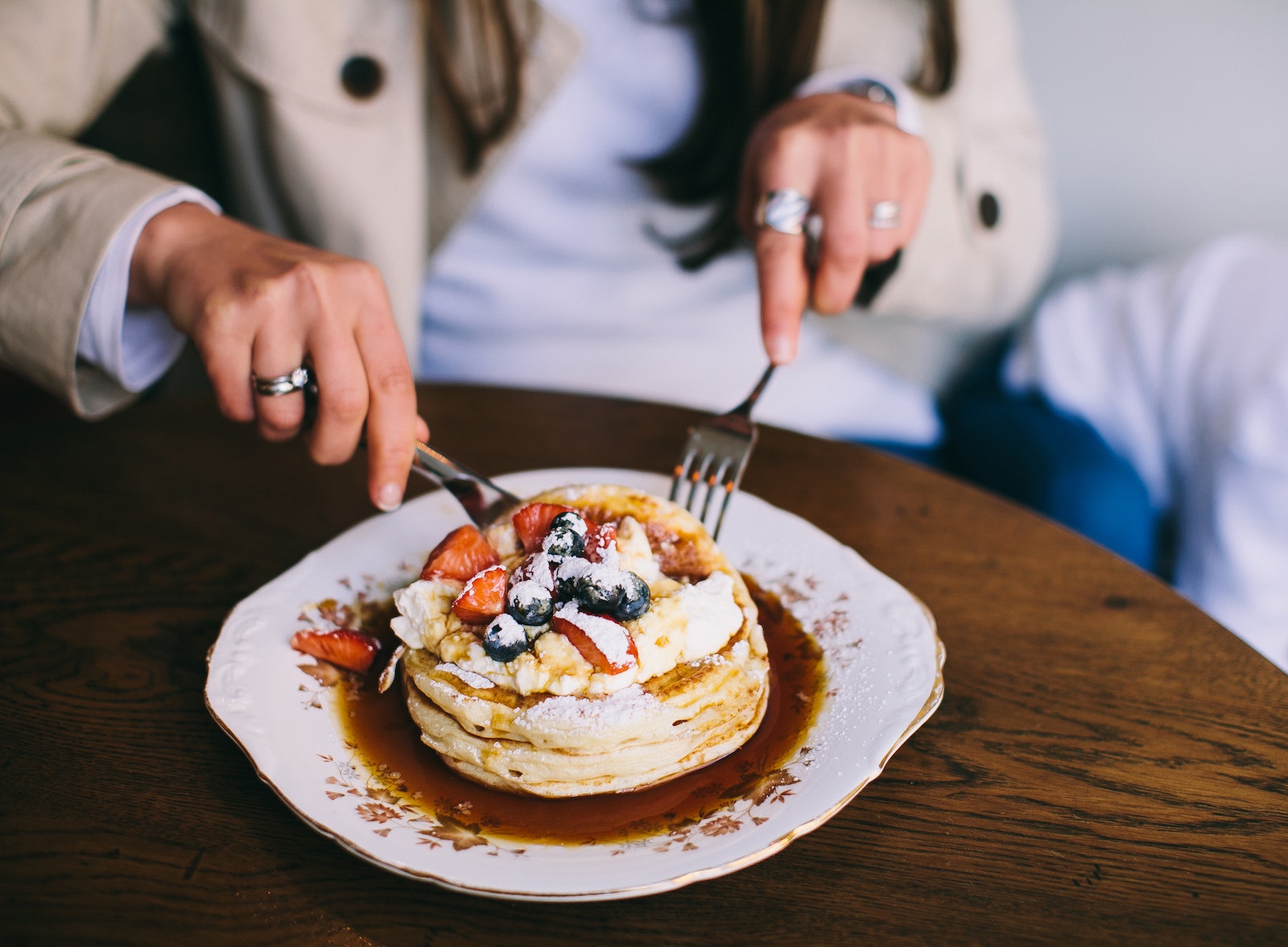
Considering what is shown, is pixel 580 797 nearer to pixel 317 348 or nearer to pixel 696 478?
pixel 696 478

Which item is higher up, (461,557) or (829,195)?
(829,195)

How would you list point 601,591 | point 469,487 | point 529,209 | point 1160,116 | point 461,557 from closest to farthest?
point 601,591
point 461,557
point 469,487
point 529,209
point 1160,116

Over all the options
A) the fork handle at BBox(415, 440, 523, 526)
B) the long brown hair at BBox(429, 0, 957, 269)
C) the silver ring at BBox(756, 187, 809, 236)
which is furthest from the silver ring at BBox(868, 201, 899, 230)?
the fork handle at BBox(415, 440, 523, 526)

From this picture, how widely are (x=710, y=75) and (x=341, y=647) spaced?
4.76 feet

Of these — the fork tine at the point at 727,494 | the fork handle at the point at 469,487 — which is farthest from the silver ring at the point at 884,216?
the fork handle at the point at 469,487

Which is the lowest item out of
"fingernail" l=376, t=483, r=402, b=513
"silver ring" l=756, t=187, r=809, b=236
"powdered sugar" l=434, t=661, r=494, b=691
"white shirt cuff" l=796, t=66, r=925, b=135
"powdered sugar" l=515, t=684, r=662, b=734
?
"powdered sugar" l=434, t=661, r=494, b=691

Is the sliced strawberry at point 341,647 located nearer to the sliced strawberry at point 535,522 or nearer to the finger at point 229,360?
the sliced strawberry at point 535,522

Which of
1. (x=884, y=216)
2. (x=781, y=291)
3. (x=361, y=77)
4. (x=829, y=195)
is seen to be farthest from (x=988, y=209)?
(x=361, y=77)

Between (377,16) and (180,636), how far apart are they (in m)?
1.22

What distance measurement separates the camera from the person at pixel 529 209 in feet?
3.85

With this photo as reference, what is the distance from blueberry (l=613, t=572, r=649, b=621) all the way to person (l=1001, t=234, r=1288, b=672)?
1400mm

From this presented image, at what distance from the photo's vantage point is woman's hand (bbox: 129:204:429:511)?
1056 millimetres

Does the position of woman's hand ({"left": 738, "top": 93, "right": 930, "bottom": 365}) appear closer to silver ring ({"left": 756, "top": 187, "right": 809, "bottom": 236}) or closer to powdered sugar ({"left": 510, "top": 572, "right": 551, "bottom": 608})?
silver ring ({"left": 756, "top": 187, "right": 809, "bottom": 236})

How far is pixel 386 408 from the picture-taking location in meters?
1.07
